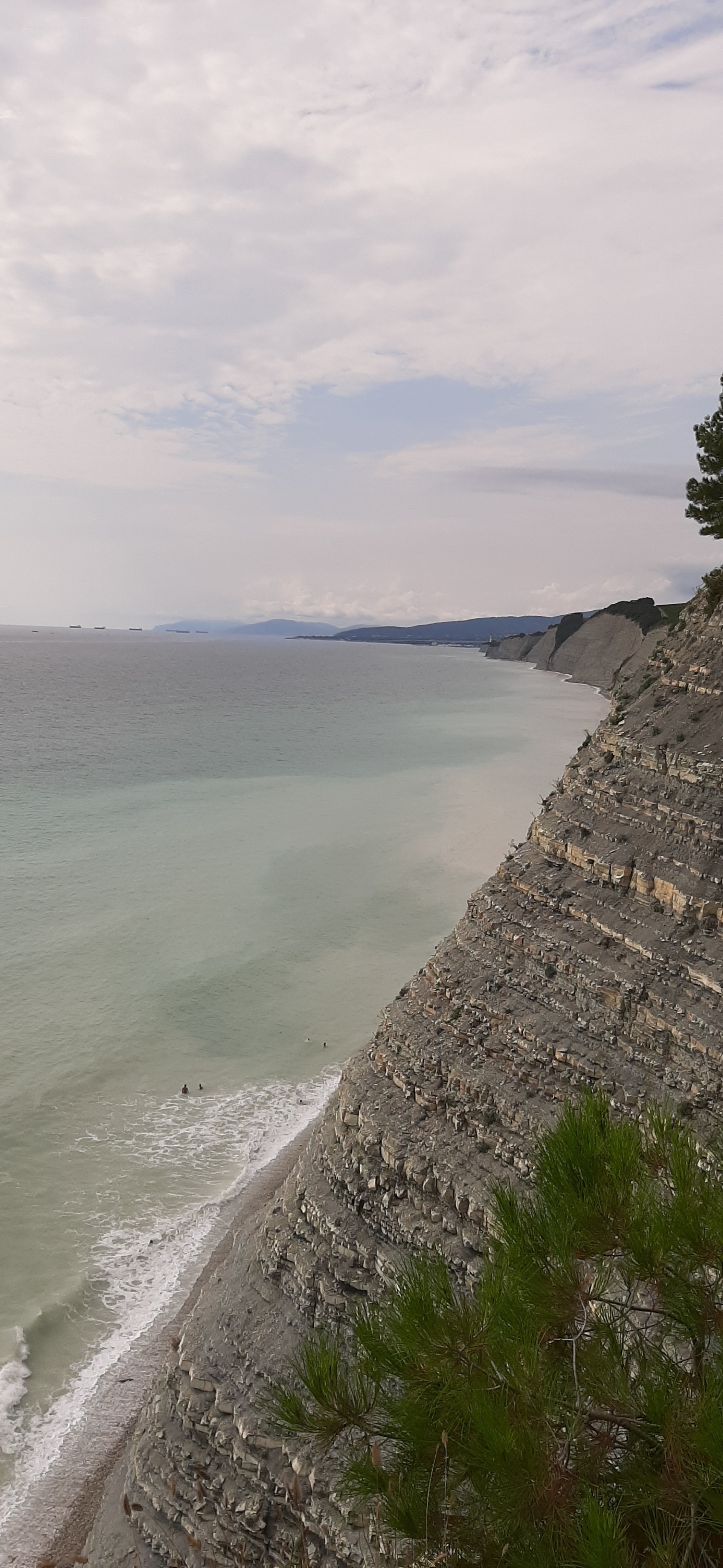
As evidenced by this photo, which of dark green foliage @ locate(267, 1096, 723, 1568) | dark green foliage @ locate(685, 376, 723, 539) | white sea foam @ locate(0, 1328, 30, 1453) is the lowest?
white sea foam @ locate(0, 1328, 30, 1453)

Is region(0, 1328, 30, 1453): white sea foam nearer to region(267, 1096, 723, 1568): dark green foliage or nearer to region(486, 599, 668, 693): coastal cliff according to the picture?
region(267, 1096, 723, 1568): dark green foliage

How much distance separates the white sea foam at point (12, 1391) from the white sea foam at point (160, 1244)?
0.02 m

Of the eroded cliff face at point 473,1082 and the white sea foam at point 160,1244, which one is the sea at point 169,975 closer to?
the white sea foam at point 160,1244

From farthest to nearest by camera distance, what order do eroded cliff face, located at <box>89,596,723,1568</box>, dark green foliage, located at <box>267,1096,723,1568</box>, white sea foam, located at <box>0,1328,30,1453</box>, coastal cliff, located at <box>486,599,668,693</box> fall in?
coastal cliff, located at <box>486,599,668,693</box>, white sea foam, located at <box>0,1328,30,1453</box>, eroded cliff face, located at <box>89,596,723,1568</box>, dark green foliage, located at <box>267,1096,723,1568</box>

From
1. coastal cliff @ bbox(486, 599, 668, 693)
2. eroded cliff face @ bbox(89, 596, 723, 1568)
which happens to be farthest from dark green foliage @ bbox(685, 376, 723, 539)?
coastal cliff @ bbox(486, 599, 668, 693)

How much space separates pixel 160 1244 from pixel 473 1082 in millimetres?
11021

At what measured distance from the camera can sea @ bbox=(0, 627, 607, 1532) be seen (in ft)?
60.2

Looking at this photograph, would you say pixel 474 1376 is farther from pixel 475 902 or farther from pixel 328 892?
pixel 328 892

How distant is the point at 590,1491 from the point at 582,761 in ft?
41.5

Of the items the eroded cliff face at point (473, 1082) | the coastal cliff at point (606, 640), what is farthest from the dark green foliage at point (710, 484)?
the coastal cliff at point (606, 640)

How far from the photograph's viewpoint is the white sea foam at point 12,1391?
1516cm

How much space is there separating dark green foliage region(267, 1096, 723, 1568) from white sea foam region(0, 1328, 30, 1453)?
1267 centimetres

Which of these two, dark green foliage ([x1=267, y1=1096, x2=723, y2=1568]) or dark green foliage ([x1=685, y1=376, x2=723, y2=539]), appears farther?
dark green foliage ([x1=685, y1=376, x2=723, y2=539])

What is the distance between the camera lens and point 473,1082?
13062 mm
